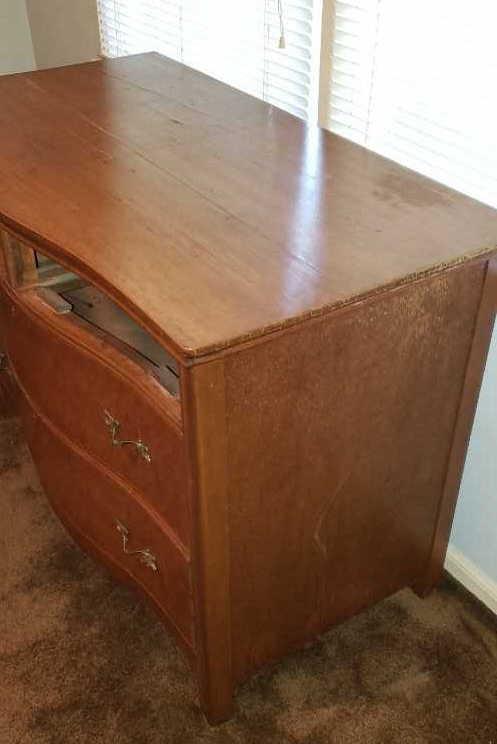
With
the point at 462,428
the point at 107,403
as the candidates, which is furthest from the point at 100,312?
the point at 462,428

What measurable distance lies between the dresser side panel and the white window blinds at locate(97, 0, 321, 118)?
2.23 feet

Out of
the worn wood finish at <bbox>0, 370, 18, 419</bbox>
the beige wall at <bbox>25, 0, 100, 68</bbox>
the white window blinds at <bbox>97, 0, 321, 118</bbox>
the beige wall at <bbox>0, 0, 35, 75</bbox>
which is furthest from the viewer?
the beige wall at <bbox>0, 0, 35, 75</bbox>

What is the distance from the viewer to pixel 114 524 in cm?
134

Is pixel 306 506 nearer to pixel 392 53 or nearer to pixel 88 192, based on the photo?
pixel 88 192

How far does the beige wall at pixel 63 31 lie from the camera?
93.3 inches

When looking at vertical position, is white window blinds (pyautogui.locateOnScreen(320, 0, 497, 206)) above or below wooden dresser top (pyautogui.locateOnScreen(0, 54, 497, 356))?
above

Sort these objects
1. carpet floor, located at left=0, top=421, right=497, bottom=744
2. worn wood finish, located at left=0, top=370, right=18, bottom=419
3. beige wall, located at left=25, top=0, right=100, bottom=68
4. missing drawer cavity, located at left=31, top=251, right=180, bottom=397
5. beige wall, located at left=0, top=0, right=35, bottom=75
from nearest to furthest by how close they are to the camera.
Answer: missing drawer cavity, located at left=31, top=251, right=180, bottom=397 → carpet floor, located at left=0, top=421, right=497, bottom=744 → worn wood finish, located at left=0, top=370, right=18, bottom=419 → beige wall, located at left=25, top=0, right=100, bottom=68 → beige wall, located at left=0, top=0, right=35, bottom=75

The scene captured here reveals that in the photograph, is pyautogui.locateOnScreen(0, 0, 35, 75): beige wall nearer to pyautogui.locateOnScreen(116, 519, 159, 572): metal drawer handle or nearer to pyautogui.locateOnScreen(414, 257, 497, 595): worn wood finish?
pyautogui.locateOnScreen(116, 519, 159, 572): metal drawer handle

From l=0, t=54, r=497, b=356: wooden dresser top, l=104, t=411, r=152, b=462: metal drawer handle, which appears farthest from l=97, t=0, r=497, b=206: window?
l=104, t=411, r=152, b=462: metal drawer handle

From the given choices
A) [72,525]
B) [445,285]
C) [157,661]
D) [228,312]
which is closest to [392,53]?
[445,285]

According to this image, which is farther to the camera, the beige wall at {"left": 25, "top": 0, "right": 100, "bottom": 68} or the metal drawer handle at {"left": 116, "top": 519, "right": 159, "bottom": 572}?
the beige wall at {"left": 25, "top": 0, "right": 100, "bottom": 68}

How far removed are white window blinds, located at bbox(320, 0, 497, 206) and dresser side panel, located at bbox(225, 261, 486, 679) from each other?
0.28 m

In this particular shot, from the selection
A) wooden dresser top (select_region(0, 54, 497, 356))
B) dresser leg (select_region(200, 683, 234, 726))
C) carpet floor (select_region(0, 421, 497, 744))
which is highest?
wooden dresser top (select_region(0, 54, 497, 356))

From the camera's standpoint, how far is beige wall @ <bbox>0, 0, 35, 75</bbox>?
8.98ft
